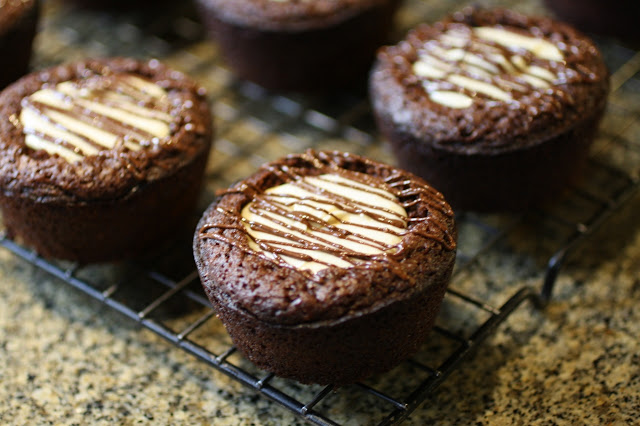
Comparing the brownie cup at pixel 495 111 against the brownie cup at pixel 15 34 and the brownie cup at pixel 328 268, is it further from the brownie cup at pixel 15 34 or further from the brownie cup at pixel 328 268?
the brownie cup at pixel 15 34

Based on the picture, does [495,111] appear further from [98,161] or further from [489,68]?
[98,161]

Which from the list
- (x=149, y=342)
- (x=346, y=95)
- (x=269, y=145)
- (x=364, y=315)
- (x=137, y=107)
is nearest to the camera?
(x=364, y=315)

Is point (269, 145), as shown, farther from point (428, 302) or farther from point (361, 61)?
point (428, 302)

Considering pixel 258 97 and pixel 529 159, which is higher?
pixel 529 159

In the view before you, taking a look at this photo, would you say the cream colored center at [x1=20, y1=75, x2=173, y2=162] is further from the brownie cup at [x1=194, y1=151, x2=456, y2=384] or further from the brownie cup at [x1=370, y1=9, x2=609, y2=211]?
the brownie cup at [x1=370, y1=9, x2=609, y2=211]

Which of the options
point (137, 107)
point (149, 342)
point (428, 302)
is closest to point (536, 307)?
point (428, 302)

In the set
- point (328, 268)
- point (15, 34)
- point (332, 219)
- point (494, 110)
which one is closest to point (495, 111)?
point (494, 110)

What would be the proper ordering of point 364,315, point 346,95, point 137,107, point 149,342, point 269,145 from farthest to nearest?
point 346,95 < point 269,145 < point 137,107 < point 149,342 < point 364,315
